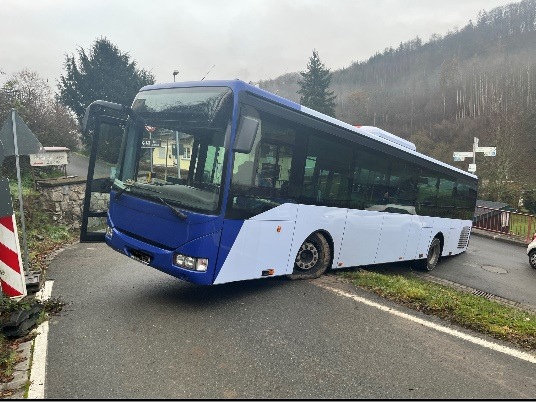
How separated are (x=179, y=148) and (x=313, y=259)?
3302mm

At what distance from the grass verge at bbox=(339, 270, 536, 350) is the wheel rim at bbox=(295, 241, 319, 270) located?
0.83 metres

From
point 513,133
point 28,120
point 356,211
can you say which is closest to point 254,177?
point 356,211

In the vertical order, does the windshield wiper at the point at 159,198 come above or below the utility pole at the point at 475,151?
below

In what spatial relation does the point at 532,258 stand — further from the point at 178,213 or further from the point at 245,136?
the point at 178,213

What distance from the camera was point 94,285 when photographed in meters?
6.97

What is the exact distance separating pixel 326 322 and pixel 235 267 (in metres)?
1.50

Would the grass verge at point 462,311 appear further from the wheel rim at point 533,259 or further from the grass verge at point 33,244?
the wheel rim at point 533,259

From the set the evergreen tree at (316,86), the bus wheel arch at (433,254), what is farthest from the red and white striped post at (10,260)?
the evergreen tree at (316,86)

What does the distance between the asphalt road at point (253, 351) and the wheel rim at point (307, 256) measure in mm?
785

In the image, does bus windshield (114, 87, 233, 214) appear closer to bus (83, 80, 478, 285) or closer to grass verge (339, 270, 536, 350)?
bus (83, 80, 478, 285)

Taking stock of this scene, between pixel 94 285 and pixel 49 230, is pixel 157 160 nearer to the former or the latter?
pixel 94 285

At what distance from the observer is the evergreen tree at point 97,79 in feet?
110

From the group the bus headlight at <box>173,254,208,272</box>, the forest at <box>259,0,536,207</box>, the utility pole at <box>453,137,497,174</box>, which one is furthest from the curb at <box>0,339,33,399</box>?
the forest at <box>259,0,536,207</box>

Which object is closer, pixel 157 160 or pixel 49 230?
pixel 157 160
